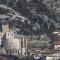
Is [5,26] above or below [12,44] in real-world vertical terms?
above

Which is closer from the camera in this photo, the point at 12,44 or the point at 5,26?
the point at 12,44

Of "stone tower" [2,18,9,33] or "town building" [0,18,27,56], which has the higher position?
"stone tower" [2,18,9,33]

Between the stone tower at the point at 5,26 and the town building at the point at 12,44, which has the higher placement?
the stone tower at the point at 5,26

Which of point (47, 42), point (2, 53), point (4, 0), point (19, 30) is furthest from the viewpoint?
point (4, 0)

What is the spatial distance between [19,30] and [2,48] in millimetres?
8875

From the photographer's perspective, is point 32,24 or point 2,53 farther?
point 32,24

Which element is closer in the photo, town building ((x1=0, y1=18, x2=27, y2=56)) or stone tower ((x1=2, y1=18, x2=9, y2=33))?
town building ((x1=0, y1=18, x2=27, y2=56))

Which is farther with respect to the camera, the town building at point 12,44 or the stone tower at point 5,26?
the stone tower at point 5,26

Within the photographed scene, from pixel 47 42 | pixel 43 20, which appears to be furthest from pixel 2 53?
pixel 43 20

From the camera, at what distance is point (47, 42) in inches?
1665

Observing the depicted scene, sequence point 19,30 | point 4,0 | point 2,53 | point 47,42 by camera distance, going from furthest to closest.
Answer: point 4,0 → point 19,30 → point 47,42 → point 2,53

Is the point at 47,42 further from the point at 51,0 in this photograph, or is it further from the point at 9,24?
the point at 51,0

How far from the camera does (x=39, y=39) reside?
144ft

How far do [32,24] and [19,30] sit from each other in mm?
3012
